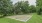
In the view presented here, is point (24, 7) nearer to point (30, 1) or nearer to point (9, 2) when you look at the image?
point (30, 1)

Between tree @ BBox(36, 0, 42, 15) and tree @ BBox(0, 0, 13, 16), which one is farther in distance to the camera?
tree @ BBox(36, 0, 42, 15)

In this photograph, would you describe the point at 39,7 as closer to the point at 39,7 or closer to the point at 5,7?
the point at 39,7

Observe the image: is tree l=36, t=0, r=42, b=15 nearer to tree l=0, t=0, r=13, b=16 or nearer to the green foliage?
the green foliage

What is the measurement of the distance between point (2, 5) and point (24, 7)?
3.68 m

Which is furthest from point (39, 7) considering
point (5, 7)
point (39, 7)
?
point (5, 7)

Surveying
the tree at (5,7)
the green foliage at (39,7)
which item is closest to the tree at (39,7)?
the green foliage at (39,7)

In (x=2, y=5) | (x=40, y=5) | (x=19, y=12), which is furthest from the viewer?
(x=19, y=12)

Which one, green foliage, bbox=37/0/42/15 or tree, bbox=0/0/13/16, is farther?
green foliage, bbox=37/0/42/15

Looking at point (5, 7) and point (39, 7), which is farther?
point (39, 7)

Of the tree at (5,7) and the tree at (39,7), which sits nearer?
the tree at (5,7)

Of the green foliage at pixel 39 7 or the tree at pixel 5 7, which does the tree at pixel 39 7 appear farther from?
the tree at pixel 5 7

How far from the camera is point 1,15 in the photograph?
32.1 feet

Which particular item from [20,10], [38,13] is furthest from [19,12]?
[38,13]

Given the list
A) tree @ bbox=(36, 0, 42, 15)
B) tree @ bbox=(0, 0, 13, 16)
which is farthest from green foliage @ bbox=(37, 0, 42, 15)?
tree @ bbox=(0, 0, 13, 16)
